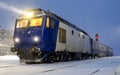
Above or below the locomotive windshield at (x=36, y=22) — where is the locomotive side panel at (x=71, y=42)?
below

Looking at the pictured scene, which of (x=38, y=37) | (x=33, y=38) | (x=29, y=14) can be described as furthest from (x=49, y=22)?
(x=29, y=14)

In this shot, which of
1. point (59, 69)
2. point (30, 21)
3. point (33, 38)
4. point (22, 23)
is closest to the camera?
point (59, 69)

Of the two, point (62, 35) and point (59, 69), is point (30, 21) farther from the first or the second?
point (59, 69)

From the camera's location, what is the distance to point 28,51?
57.4 ft

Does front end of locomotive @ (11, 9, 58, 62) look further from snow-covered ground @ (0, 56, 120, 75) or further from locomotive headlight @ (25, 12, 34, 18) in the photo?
snow-covered ground @ (0, 56, 120, 75)

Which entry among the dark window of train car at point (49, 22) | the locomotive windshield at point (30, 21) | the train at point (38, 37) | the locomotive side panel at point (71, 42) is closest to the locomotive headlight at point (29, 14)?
the train at point (38, 37)

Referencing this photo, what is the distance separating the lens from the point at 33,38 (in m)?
17.7

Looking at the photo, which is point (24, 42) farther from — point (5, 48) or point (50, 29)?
point (5, 48)

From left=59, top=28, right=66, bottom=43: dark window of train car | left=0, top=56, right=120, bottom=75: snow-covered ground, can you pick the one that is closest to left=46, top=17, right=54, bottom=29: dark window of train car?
left=59, top=28, right=66, bottom=43: dark window of train car

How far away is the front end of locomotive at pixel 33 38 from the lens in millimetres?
17375

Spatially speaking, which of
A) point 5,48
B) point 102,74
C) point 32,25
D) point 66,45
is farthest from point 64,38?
point 5,48

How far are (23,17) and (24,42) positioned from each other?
208 cm

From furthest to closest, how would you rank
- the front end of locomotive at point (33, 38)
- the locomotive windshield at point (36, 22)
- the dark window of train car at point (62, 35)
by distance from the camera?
the dark window of train car at point (62, 35) → the locomotive windshield at point (36, 22) → the front end of locomotive at point (33, 38)

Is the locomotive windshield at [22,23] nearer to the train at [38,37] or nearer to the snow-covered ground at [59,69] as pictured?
the train at [38,37]
